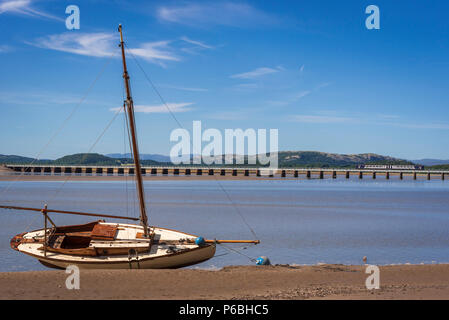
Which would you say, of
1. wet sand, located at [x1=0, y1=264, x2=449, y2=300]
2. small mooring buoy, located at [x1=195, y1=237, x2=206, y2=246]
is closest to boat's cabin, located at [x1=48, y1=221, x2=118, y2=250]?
wet sand, located at [x1=0, y1=264, x2=449, y2=300]

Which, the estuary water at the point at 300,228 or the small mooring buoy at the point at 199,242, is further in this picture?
the estuary water at the point at 300,228

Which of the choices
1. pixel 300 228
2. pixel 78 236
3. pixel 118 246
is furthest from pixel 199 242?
pixel 300 228

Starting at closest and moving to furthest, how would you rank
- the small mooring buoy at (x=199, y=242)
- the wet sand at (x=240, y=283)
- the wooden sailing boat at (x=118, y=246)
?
the wet sand at (x=240, y=283) → the wooden sailing boat at (x=118, y=246) → the small mooring buoy at (x=199, y=242)

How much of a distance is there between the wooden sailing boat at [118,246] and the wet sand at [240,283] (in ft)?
2.29

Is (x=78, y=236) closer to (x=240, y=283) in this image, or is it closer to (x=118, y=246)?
(x=118, y=246)

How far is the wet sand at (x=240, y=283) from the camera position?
15828 millimetres

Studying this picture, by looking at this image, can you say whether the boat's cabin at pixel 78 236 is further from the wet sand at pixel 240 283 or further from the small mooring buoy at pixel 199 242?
the small mooring buoy at pixel 199 242

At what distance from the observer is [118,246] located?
2091 cm

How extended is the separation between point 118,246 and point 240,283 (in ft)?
20.5

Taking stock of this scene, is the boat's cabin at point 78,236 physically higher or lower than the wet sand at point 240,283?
higher

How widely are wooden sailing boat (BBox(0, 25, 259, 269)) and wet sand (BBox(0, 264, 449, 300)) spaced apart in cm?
70

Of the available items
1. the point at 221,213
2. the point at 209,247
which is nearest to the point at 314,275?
the point at 209,247

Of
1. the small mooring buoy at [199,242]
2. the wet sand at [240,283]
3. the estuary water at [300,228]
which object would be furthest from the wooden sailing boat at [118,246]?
the estuary water at [300,228]

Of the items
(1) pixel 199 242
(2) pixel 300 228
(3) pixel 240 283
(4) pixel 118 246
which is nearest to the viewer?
(3) pixel 240 283
